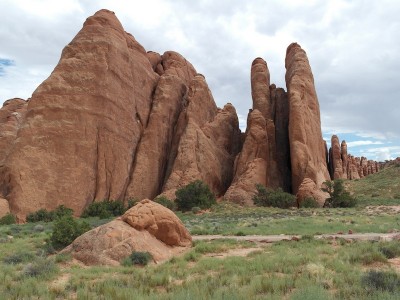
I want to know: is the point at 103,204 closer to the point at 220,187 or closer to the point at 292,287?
the point at 220,187

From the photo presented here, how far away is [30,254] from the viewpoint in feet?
47.9

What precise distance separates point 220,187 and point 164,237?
113 ft

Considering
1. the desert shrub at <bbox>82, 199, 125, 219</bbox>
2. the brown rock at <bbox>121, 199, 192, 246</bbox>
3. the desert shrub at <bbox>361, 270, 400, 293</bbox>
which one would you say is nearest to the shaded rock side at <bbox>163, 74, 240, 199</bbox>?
the desert shrub at <bbox>82, 199, 125, 219</bbox>

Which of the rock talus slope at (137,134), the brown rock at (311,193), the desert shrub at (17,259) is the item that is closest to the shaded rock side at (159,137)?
the rock talus slope at (137,134)

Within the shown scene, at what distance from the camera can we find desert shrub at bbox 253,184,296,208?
1619 inches

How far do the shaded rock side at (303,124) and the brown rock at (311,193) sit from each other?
243cm

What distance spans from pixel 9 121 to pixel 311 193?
3896 centimetres

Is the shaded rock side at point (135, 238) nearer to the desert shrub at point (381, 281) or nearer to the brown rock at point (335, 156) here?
the desert shrub at point (381, 281)

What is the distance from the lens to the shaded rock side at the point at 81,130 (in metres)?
40.3

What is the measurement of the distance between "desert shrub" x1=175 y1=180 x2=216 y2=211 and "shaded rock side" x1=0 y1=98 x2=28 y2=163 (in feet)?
66.1

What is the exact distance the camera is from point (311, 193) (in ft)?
137

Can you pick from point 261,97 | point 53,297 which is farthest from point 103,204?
point 53,297

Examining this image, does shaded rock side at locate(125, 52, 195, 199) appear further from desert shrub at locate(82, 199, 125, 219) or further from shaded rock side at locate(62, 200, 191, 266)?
shaded rock side at locate(62, 200, 191, 266)

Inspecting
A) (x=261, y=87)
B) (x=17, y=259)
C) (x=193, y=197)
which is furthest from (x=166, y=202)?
(x=17, y=259)
